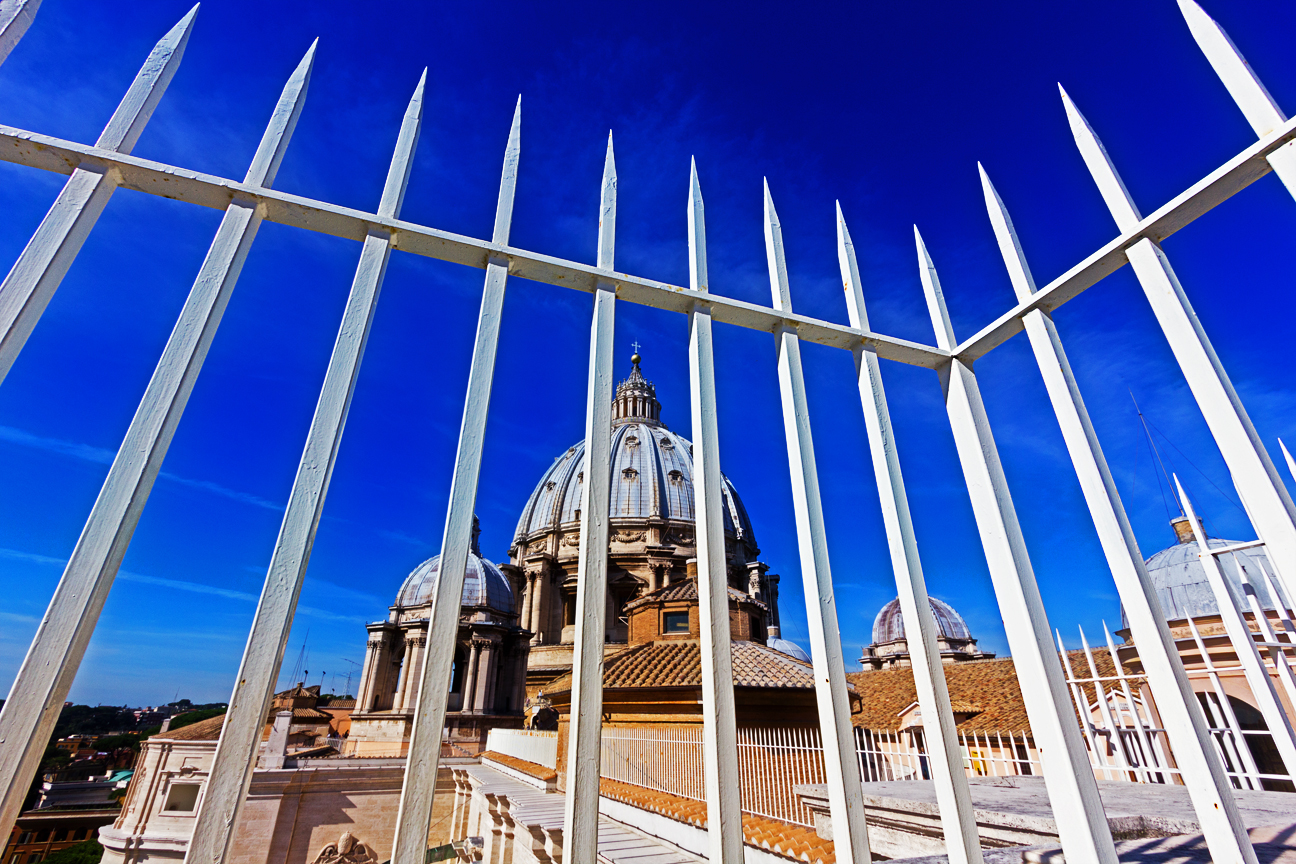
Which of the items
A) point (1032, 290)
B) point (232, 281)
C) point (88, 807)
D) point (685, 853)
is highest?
point (1032, 290)

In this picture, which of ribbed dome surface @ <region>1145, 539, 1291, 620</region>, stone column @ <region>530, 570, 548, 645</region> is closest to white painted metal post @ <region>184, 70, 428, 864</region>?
ribbed dome surface @ <region>1145, 539, 1291, 620</region>

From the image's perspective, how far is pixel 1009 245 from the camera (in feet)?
7.82

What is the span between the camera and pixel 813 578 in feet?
6.69

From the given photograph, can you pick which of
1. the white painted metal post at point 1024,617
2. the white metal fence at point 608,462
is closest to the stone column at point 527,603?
the white painted metal post at point 1024,617

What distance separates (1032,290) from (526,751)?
19731 mm

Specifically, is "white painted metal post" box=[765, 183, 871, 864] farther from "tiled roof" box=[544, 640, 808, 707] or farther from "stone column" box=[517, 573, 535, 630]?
"stone column" box=[517, 573, 535, 630]

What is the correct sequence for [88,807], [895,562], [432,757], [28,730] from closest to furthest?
1. [28,730]
2. [432,757]
3. [895,562]
4. [88,807]

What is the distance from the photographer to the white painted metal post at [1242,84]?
168 centimetres

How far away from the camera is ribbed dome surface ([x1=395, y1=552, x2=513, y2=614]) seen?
129 feet

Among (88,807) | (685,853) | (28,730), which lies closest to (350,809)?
(685,853)

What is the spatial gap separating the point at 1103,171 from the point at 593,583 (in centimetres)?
221

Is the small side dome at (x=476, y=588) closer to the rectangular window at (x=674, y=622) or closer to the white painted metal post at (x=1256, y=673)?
the rectangular window at (x=674, y=622)

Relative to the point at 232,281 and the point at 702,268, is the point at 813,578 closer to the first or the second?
the point at 702,268

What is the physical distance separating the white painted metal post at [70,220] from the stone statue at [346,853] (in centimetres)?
2322
